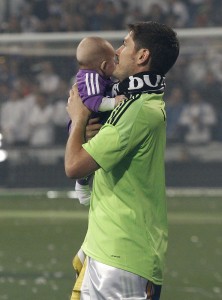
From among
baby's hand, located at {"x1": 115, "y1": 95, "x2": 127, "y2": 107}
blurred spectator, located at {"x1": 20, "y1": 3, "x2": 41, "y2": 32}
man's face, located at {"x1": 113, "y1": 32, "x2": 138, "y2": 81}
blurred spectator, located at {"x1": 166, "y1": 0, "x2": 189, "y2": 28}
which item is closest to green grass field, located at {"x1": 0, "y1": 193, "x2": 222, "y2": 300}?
baby's hand, located at {"x1": 115, "y1": 95, "x2": 127, "y2": 107}

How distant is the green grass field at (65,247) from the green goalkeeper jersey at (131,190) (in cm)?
350

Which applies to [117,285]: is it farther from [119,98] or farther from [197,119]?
[197,119]

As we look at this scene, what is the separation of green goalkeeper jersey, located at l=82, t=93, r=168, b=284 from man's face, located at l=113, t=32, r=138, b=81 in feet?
0.36

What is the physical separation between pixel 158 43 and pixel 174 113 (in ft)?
39.1

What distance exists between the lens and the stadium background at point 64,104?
1340cm

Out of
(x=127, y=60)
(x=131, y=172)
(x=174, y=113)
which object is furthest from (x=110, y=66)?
(x=174, y=113)

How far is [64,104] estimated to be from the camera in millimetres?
16344

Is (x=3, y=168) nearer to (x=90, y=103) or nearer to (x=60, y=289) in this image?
(x=60, y=289)

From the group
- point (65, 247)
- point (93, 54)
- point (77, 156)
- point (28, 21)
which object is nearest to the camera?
point (77, 156)

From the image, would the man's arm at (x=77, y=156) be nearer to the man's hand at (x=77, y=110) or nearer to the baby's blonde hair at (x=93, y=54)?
the man's hand at (x=77, y=110)

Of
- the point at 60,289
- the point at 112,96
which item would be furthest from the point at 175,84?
the point at 112,96

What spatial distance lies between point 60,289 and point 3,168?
8.18m

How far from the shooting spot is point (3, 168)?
16250 millimetres

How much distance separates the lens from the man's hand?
15.0 ft
